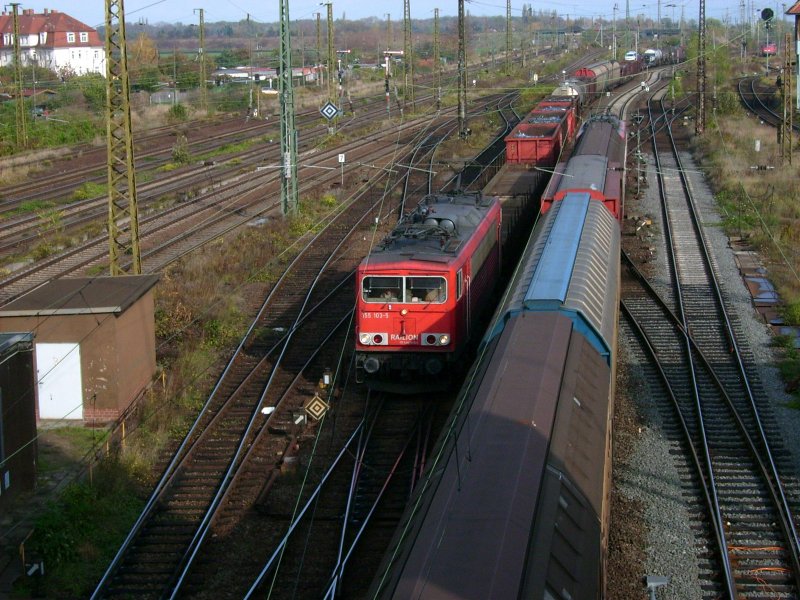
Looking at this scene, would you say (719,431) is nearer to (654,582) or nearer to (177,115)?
(654,582)

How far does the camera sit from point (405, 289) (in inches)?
521

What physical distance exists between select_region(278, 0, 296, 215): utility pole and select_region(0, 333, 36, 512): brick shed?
1409cm

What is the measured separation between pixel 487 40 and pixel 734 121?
5243 inches

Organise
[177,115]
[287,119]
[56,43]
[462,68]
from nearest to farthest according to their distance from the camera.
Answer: [287,119], [462,68], [177,115], [56,43]

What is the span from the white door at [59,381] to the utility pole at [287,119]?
12.4 m

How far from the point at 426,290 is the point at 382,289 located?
0.61 meters

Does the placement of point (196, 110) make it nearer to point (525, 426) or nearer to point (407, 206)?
point (407, 206)

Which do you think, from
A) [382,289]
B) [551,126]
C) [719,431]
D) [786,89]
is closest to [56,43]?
[551,126]

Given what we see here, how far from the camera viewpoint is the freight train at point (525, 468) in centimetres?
582

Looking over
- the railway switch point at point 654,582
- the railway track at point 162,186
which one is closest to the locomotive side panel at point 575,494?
the railway switch point at point 654,582

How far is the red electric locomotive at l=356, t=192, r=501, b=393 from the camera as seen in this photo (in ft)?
43.3

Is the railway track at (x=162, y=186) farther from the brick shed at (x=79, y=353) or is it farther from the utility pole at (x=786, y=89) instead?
the utility pole at (x=786, y=89)

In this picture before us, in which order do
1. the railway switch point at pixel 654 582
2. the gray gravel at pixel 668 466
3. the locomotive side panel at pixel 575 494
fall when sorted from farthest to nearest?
1. the gray gravel at pixel 668 466
2. the railway switch point at pixel 654 582
3. the locomotive side panel at pixel 575 494

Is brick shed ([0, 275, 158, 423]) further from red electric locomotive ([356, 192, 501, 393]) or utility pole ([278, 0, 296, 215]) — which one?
utility pole ([278, 0, 296, 215])
